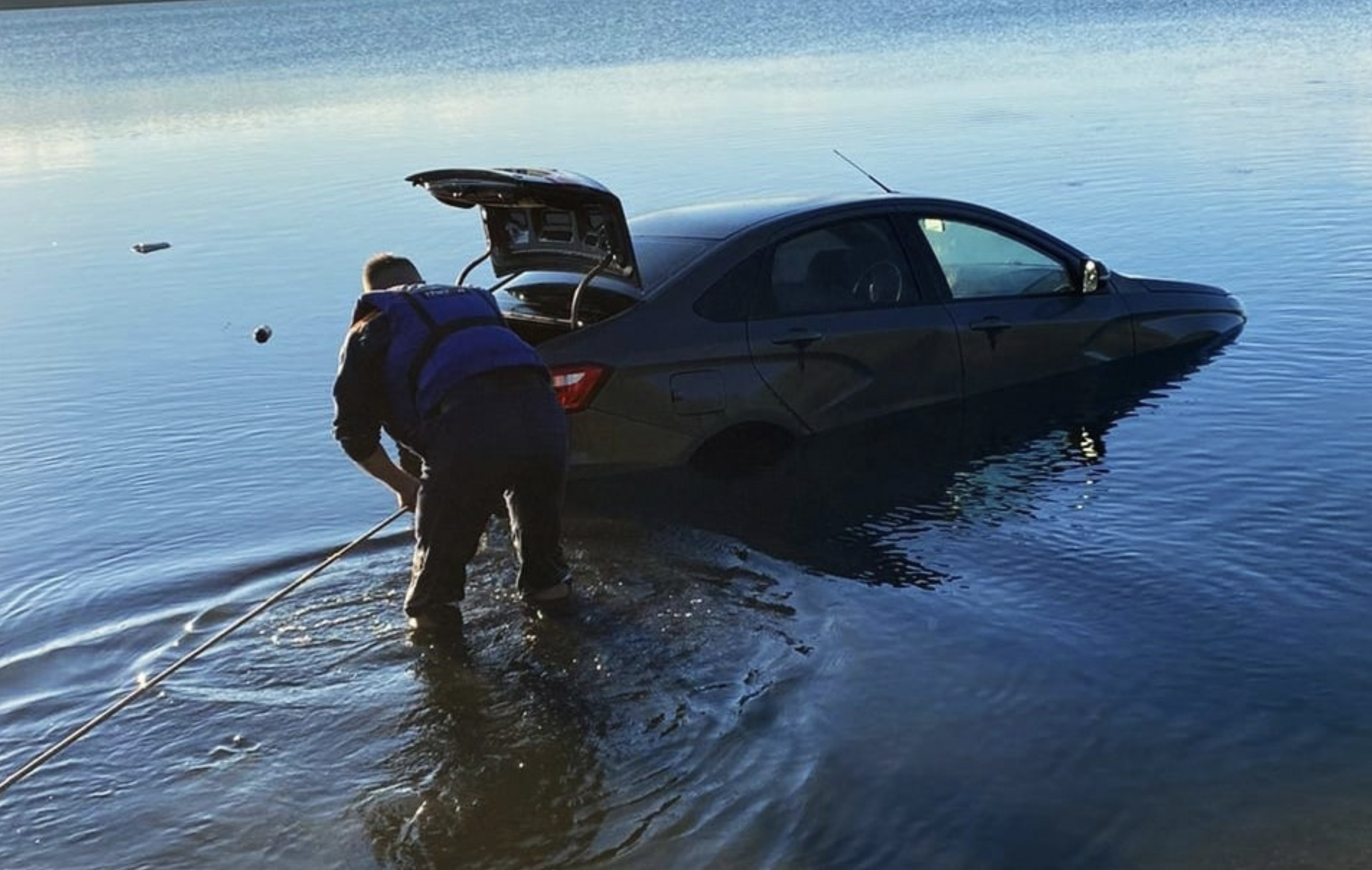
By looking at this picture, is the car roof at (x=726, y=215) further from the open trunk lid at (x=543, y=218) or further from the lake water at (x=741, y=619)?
the lake water at (x=741, y=619)

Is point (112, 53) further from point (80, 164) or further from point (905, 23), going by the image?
point (80, 164)

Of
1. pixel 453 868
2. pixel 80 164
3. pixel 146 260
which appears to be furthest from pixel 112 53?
pixel 453 868

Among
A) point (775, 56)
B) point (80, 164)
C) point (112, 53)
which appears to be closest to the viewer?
point (80, 164)

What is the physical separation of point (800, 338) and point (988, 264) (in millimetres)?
1593

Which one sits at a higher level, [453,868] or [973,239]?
[973,239]

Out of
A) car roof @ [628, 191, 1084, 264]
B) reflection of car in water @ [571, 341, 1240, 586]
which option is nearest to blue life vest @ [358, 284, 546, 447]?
reflection of car in water @ [571, 341, 1240, 586]

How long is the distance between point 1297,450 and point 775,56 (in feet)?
105

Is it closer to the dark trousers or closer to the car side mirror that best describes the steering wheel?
the car side mirror

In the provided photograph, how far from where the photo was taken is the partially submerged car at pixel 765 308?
25.0 feet

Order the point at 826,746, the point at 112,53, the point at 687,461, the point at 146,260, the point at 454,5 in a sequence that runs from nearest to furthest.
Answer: the point at 826,746, the point at 687,461, the point at 146,260, the point at 112,53, the point at 454,5

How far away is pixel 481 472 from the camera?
615 cm

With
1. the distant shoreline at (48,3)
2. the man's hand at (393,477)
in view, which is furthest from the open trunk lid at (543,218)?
the distant shoreline at (48,3)

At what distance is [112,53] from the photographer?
2147 inches

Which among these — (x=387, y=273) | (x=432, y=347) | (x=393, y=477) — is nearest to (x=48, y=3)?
(x=387, y=273)
